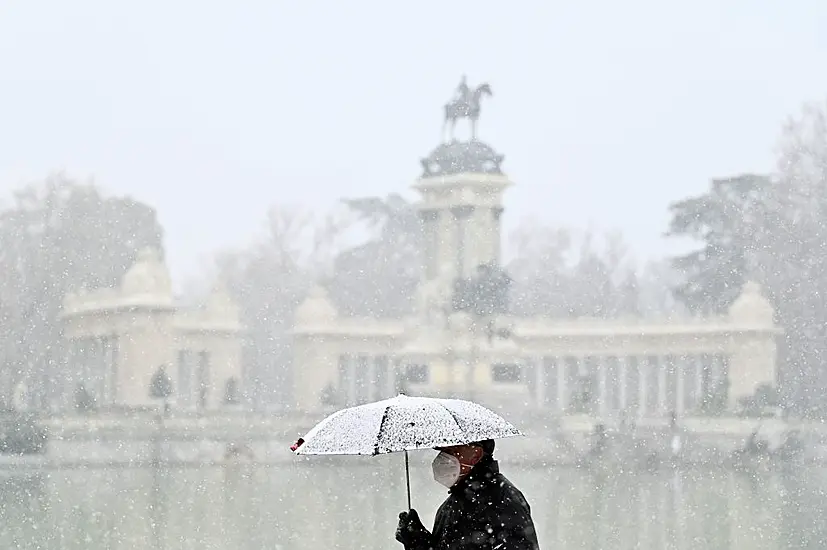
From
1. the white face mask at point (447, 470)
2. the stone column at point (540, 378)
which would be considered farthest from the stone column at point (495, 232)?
the white face mask at point (447, 470)

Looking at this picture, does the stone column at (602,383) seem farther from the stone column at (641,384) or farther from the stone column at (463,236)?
the stone column at (463,236)

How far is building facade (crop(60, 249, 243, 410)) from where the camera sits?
114ft

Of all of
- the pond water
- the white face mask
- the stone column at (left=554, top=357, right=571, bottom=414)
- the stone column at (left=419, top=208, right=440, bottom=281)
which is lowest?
the pond water

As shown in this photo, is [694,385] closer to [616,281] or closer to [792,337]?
[792,337]

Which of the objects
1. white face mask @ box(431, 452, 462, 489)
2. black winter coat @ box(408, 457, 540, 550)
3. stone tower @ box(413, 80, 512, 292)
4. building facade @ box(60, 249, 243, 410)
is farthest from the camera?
A: building facade @ box(60, 249, 243, 410)

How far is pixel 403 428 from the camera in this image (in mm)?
4129

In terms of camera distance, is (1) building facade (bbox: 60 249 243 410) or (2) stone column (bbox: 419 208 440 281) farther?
(1) building facade (bbox: 60 249 243 410)

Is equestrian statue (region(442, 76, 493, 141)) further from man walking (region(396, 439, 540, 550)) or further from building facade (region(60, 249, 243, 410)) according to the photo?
man walking (region(396, 439, 540, 550))

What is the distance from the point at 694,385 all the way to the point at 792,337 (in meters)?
2.70

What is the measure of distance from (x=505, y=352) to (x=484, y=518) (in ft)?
107

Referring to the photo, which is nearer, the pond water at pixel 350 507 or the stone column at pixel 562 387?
the pond water at pixel 350 507

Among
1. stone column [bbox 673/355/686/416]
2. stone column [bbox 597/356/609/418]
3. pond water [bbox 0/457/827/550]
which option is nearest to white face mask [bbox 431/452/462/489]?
pond water [bbox 0/457/827/550]

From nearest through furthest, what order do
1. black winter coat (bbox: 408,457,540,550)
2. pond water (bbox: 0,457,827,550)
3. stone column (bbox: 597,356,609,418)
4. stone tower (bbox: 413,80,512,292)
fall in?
black winter coat (bbox: 408,457,540,550)
pond water (bbox: 0,457,827,550)
stone tower (bbox: 413,80,512,292)
stone column (bbox: 597,356,609,418)

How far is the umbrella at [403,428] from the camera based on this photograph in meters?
4.03
